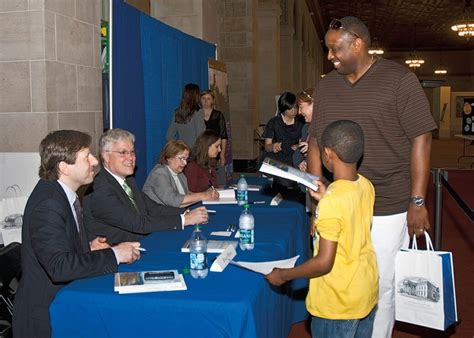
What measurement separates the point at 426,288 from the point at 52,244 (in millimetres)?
1565

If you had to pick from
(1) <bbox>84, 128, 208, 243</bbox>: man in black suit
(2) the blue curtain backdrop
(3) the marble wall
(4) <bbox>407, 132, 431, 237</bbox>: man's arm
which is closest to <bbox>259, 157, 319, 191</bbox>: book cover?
(4) <bbox>407, 132, 431, 237</bbox>: man's arm

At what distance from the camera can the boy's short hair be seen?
2.12 m

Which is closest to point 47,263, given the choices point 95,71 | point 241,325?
point 241,325

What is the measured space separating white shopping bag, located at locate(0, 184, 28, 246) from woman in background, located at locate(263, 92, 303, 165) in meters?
2.96

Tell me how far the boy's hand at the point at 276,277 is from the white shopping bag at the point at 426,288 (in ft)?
2.11

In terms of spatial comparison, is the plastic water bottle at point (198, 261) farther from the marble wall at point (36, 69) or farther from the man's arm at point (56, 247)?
the marble wall at point (36, 69)

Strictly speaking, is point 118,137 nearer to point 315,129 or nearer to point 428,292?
point 315,129

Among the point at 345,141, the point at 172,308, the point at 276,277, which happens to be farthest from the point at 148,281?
the point at 345,141

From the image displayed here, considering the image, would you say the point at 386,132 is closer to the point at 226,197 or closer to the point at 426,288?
the point at 426,288

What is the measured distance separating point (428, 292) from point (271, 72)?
12.5 metres

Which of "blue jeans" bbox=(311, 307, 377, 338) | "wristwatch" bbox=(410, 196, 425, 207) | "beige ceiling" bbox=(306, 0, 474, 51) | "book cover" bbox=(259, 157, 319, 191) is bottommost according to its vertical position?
"blue jeans" bbox=(311, 307, 377, 338)

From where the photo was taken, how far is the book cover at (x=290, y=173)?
2291 mm

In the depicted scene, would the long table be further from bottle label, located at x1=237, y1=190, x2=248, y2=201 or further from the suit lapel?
bottle label, located at x1=237, y1=190, x2=248, y2=201

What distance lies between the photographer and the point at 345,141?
2115 mm
